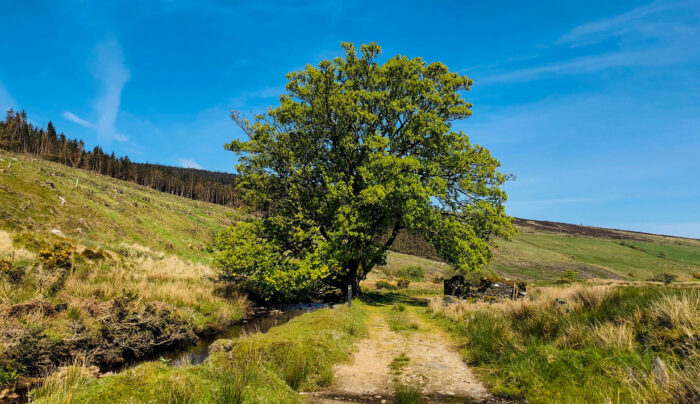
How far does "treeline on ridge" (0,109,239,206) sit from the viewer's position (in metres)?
110

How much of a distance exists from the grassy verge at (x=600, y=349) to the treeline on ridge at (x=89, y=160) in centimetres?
10086

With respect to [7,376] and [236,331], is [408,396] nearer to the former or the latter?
[7,376]

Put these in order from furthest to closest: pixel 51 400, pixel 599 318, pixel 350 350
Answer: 1. pixel 350 350
2. pixel 599 318
3. pixel 51 400

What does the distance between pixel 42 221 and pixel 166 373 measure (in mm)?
31303

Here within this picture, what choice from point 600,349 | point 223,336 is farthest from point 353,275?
point 600,349

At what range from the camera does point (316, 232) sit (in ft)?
66.1

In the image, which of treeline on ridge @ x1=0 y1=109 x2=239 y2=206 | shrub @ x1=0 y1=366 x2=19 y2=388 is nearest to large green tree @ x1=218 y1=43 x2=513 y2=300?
shrub @ x1=0 y1=366 x2=19 y2=388

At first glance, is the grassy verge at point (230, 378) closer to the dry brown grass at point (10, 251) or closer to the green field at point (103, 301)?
the green field at point (103, 301)

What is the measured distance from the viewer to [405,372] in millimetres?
8031

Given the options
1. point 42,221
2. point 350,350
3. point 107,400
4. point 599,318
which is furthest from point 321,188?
point 42,221

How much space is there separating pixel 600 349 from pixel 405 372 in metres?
4.19

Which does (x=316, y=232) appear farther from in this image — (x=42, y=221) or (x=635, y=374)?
(x=42, y=221)

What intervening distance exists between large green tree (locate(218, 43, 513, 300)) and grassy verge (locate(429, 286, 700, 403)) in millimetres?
10012

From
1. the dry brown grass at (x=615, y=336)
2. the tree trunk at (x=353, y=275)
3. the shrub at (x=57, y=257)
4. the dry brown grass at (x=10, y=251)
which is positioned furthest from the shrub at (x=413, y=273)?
the dry brown grass at (x=615, y=336)
